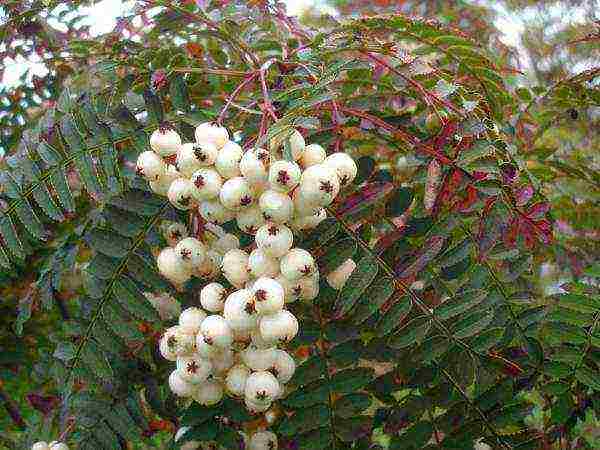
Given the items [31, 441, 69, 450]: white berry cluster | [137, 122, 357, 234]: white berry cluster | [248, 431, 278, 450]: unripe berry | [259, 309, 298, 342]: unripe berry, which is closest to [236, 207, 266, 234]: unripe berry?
[137, 122, 357, 234]: white berry cluster

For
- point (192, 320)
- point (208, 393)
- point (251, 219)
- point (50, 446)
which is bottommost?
point (50, 446)

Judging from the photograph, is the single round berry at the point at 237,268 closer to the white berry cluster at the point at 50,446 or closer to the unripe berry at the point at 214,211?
the unripe berry at the point at 214,211

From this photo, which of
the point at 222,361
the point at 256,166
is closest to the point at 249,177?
the point at 256,166

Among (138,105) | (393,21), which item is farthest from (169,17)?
(393,21)

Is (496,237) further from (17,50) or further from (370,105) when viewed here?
(17,50)

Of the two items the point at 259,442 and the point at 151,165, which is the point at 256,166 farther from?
the point at 259,442

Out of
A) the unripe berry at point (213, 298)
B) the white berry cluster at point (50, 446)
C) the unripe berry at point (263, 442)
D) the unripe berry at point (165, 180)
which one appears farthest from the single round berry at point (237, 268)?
the white berry cluster at point (50, 446)
